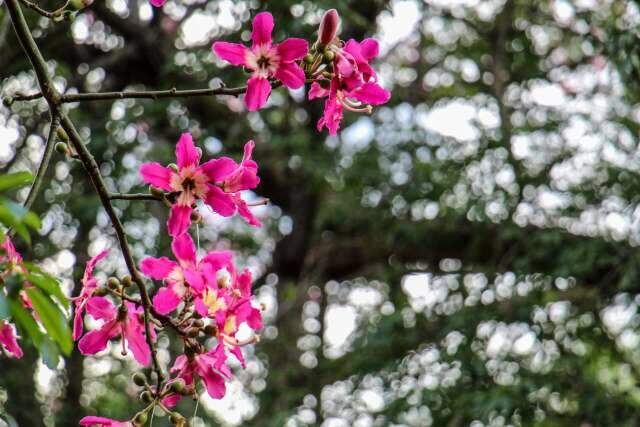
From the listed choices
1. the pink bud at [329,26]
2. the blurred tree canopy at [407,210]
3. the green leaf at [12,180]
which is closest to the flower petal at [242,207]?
the pink bud at [329,26]

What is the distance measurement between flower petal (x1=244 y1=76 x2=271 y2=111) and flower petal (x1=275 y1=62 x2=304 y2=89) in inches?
0.7

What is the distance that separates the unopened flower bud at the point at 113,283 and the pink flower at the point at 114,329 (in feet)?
0.17

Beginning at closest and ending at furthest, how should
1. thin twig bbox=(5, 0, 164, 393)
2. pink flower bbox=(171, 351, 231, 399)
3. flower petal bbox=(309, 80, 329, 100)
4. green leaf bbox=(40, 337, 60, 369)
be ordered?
green leaf bbox=(40, 337, 60, 369)
thin twig bbox=(5, 0, 164, 393)
pink flower bbox=(171, 351, 231, 399)
flower petal bbox=(309, 80, 329, 100)

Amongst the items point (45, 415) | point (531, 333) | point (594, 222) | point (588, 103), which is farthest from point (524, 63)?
point (45, 415)

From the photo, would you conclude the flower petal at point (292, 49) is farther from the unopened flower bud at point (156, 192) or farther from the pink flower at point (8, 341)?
the pink flower at point (8, 341)

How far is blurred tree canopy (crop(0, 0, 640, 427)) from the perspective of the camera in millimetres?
2922

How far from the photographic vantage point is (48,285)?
0.76m

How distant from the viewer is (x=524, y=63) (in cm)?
393

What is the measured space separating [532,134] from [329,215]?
36.3 inches

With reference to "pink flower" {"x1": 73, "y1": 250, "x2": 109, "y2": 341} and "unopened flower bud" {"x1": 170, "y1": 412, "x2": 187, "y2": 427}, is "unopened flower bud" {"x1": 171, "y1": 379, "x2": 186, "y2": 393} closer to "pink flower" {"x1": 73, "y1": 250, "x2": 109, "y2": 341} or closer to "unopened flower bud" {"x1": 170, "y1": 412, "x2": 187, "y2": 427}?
"unopened flower bud" {"x1": 170, "y1": 412, "x2": 187, "y2": 427}

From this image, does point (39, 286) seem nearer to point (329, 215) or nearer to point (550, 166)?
point (550, 166)

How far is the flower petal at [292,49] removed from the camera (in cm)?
101

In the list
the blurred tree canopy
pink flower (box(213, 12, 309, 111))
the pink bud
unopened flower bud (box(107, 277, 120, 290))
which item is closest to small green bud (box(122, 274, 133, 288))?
unopened flower bud (box(107, 277, 120, 290))

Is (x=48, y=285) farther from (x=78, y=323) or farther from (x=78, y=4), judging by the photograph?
(x=78, y=4)
